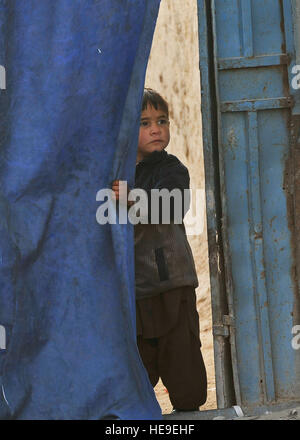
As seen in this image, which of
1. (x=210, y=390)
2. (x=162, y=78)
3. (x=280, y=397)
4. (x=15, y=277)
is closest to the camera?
(x=15, y=277)

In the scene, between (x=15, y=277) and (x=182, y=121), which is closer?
(x=15, y=277)

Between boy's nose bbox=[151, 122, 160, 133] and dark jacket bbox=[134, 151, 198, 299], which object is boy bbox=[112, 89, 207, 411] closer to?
dark jacket bbox=[134, 151, 198, 299]

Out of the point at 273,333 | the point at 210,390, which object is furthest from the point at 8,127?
the point at 210,390

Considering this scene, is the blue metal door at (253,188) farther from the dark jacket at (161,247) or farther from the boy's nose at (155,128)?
the boy's nose at (155,128)

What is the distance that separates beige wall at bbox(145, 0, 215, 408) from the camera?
7.93 metres

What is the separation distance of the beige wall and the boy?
4134 mm

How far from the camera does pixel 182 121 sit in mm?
8211

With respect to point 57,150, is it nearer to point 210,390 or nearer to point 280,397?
point 280,397

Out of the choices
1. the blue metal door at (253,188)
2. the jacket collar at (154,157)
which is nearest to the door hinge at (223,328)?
the blue metal door at (253,188)

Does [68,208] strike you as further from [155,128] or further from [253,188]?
[253,188]

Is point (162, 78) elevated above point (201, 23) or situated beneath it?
elevated above

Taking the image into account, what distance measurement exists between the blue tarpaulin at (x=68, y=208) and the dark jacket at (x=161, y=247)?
500mm

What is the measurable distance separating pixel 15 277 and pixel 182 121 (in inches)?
214

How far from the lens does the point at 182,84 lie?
8289mm
